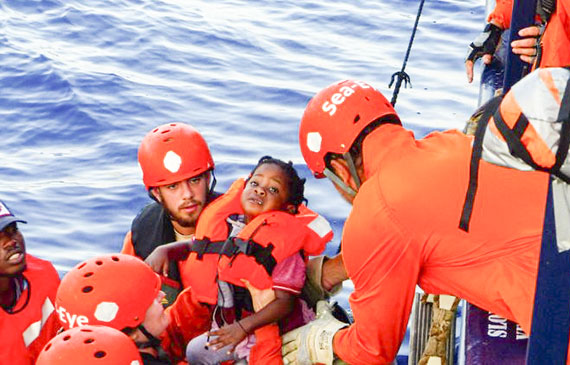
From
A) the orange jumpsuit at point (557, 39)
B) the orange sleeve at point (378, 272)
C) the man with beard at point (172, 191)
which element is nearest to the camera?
the orange sleeve at point (378, 272)

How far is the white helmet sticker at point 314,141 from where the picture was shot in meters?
3.85

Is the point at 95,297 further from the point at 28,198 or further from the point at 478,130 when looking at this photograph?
the point at 28,198

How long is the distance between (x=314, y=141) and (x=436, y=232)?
686 millimetres

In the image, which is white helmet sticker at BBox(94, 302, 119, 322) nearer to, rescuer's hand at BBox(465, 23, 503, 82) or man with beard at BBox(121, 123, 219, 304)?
man with beard at BBox(121, 123, 219, 304)

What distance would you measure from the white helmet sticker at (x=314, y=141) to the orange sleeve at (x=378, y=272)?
14.8 inches

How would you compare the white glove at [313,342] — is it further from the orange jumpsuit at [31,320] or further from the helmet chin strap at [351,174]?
the orange jumpsuit at [31,320]

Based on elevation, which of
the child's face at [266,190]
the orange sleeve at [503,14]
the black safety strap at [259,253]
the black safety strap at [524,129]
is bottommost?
the black safety strap at [259,253]

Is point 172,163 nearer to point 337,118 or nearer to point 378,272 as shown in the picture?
point 337,118

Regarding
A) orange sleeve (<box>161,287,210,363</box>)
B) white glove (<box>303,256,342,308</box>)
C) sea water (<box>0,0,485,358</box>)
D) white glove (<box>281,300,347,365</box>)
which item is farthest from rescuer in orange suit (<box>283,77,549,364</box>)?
sea water (<box>0,0,485,358</box>)

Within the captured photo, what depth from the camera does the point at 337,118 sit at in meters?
3.80

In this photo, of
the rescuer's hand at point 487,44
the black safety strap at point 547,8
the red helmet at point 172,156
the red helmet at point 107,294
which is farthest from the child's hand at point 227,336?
the rescuer's hand at point 487,44

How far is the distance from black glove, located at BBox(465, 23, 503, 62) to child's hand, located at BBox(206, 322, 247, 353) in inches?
135

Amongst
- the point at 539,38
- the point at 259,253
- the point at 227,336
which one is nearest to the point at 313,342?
the point at 227,336

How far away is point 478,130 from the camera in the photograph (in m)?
2.58
